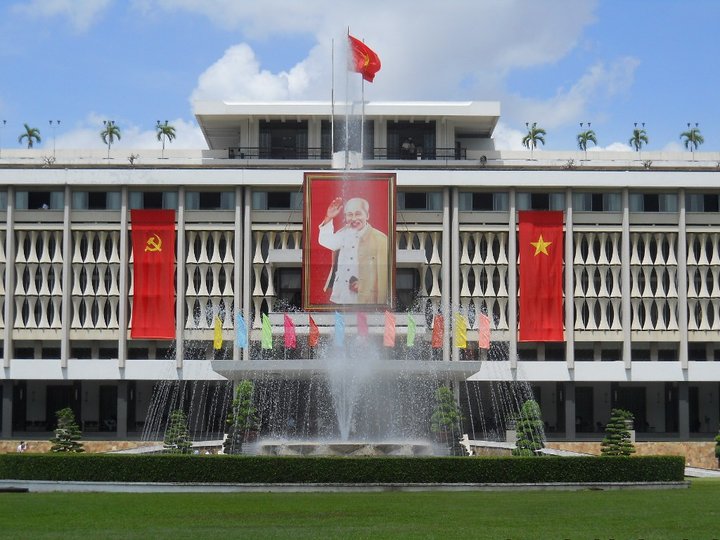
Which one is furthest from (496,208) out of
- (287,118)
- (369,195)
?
(287,118)

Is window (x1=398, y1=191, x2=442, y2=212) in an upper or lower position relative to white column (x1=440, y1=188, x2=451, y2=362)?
upper

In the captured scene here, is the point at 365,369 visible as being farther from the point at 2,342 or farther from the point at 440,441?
the point at 2,342

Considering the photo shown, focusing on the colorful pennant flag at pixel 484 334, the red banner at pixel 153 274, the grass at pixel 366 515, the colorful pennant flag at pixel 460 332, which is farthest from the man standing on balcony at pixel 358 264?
the grass at pixel 366 515

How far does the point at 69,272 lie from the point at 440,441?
24.6 meters

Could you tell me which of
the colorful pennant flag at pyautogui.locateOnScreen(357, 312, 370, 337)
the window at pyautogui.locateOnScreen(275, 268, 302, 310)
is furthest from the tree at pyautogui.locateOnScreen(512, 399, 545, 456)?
the window at pyautogui.locateOnScreen(275, 268, 302, 310)

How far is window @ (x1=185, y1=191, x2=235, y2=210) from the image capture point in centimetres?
6975

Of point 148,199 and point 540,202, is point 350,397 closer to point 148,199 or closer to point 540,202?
point 540,202

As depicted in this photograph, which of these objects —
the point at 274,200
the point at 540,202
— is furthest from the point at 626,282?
the point at 274,200

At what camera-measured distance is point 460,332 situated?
61469 millimetres

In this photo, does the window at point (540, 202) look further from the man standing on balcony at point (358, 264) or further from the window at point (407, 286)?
the man standing on balcony at point (358, 264)

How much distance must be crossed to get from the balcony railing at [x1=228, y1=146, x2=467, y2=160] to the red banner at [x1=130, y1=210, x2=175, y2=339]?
287 inches

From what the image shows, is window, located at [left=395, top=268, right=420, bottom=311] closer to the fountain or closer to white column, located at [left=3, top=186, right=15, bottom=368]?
the fountain

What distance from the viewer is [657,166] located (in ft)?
243

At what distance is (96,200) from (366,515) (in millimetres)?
46076
